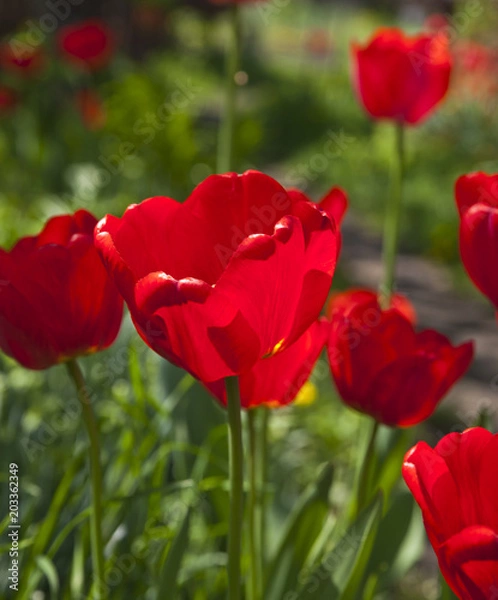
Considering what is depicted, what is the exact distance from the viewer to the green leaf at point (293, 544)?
89 centimetres

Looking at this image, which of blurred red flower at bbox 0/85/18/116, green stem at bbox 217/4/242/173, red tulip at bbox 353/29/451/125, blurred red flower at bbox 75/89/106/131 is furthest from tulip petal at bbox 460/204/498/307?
blurred red flower at bbox 75/89/106/131

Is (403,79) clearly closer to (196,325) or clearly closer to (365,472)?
(365,472)

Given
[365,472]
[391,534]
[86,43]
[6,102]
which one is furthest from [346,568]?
[6,102]

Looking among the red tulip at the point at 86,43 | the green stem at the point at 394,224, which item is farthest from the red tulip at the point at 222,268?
the red tulip at the point at 86,43

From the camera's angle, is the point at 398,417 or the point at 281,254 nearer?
the point at 281,254

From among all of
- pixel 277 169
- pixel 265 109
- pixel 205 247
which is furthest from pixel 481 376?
pixel 265 109

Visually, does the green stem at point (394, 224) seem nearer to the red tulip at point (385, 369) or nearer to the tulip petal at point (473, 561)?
the red tulip at point (385, 369)

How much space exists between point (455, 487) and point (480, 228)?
0.23 meters

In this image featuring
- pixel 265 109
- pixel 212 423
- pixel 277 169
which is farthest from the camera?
pixel 265 109

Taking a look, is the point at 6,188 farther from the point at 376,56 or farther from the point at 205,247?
the point at 205,247

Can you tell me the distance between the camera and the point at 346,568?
→ 2.46ft

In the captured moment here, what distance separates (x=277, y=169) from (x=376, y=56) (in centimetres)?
566

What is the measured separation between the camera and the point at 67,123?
15.5 ft

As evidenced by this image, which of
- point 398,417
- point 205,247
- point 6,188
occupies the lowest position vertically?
point 6,188
